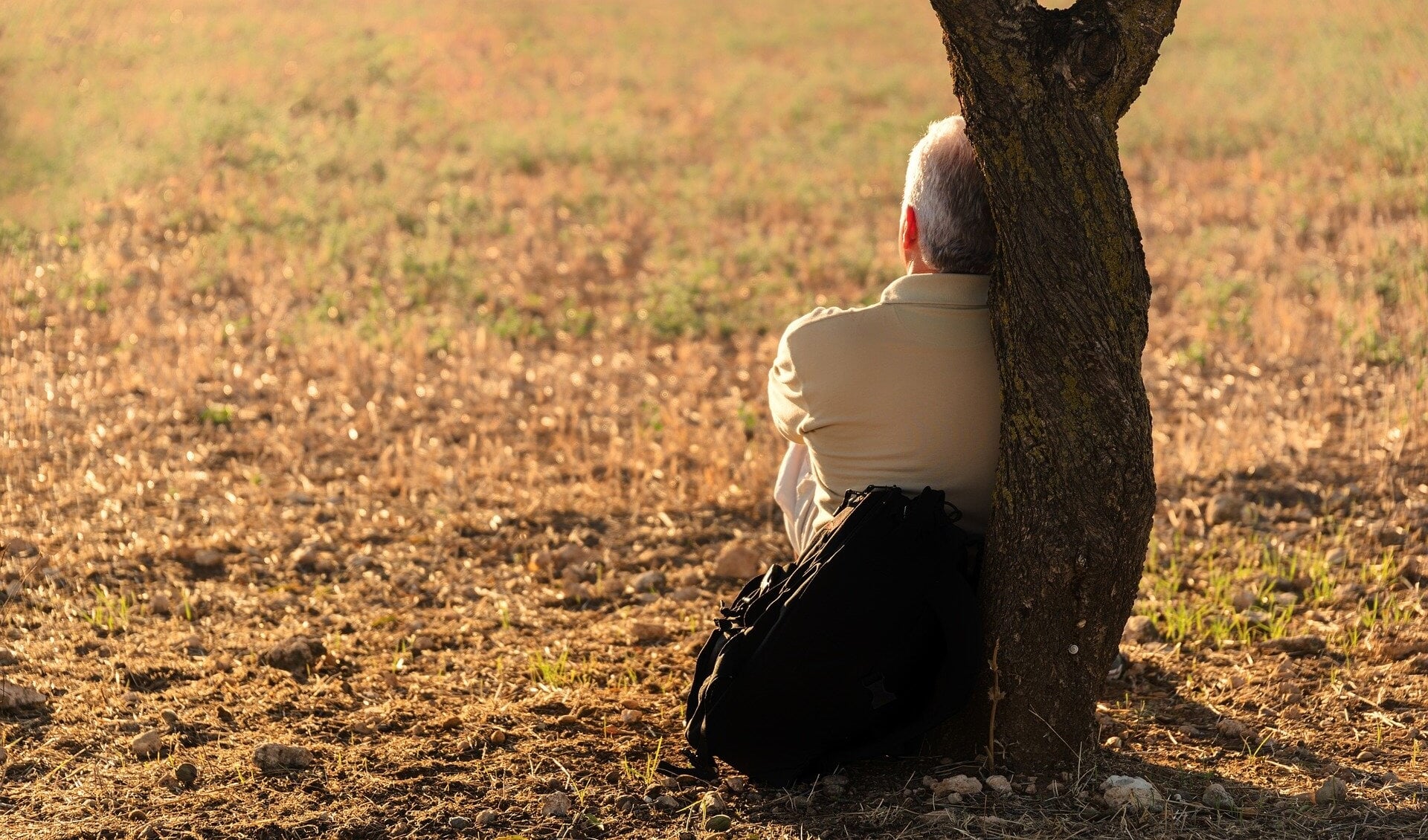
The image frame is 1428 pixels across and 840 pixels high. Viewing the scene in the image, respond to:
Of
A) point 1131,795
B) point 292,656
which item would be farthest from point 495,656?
point 1131,795

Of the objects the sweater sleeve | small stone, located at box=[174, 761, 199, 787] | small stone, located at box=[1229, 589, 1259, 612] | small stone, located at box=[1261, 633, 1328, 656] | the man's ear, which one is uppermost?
the man's ear

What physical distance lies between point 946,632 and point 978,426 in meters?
0.55

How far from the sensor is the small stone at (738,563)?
535 centimetres

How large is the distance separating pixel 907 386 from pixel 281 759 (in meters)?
1.92

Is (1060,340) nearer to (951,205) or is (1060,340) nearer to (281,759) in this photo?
(951,205)

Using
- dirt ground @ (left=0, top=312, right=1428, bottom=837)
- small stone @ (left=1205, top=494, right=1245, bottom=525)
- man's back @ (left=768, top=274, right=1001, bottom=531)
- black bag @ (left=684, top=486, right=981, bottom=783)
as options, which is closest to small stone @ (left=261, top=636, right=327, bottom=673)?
dirt ground @ (left=0, top=312, right=1428, bottom=837)

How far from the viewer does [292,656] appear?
4391mm

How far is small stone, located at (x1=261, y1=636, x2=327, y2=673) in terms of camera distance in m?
4.38

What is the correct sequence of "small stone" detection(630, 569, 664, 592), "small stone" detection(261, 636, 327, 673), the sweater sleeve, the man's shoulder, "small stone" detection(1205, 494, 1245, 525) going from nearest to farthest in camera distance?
the man's shoulder
the sweater sleeve
"small stone" detection(261, 636, 327, 673)
"small stone" detection(630, 569, 664, 592)
"small stone" detection(1205, 494, 1245, 525)

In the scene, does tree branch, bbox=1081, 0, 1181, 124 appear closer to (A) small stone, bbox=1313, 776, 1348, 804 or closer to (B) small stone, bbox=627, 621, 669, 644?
(A) small stone, bbox=1313, 776, 1348, 804

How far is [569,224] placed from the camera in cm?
1145

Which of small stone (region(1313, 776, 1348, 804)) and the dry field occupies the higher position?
the dry field

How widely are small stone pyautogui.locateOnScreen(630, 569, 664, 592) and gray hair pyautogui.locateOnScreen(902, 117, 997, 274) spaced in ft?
7.11

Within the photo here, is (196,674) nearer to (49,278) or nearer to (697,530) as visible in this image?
(697,530)
